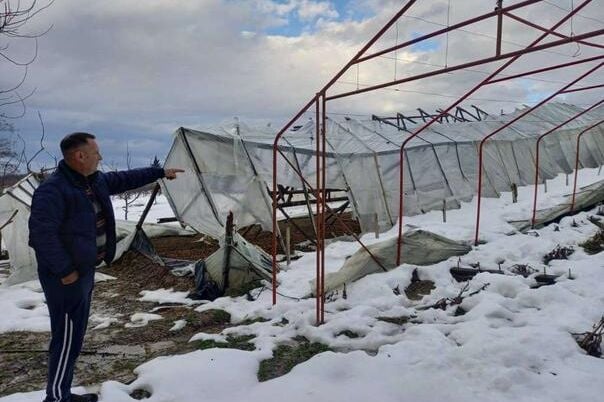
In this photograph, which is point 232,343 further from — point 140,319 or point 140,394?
point 140,319

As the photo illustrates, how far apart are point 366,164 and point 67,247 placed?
9.70 meters

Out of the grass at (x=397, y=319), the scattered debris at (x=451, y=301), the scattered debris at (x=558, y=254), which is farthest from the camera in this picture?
the scattered debris at (x=558, y=254)

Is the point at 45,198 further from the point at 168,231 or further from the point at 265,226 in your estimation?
the point at 168,231

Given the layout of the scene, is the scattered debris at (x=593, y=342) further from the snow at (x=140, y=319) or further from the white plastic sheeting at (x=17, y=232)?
the white plastic sheeting at (x=17, y=232)

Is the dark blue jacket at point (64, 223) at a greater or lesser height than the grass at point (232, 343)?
greater

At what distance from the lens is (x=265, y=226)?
351 inches

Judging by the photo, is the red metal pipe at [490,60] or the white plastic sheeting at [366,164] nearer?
the red metal pipe at [490,60]

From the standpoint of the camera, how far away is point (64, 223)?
3225 millimetres

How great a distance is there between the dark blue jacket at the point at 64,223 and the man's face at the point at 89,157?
74 millimetres

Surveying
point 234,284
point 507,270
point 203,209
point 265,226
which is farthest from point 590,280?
point 203,209

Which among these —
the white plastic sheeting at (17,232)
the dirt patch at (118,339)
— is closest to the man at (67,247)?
the dirt patch at (118,339)

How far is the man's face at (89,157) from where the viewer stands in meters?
3.35

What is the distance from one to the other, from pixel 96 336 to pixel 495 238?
6758mm

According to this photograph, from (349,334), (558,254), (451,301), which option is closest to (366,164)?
(558,254)
